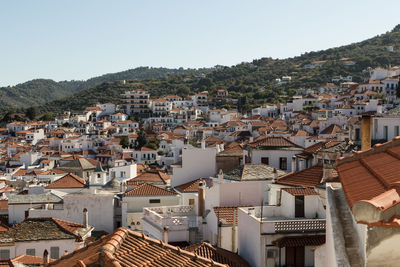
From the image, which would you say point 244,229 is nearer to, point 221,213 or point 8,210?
point 221,213

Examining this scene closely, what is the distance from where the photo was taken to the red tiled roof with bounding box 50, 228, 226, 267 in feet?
23.2

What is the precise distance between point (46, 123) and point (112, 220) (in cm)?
9640

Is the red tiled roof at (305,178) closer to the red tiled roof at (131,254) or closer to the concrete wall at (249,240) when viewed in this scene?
the concrete wall at (249,240)

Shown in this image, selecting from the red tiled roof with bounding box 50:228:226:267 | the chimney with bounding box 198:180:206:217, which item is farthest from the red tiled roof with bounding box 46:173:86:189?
the red tiled roof with bounding box 50:228:226:267

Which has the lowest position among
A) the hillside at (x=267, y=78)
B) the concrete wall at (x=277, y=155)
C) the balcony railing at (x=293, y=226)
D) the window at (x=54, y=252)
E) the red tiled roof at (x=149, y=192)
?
the window at (x=54, y=252)

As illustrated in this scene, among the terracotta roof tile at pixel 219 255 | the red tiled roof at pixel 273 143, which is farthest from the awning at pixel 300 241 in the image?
the red tiled roof at pixel 273 143

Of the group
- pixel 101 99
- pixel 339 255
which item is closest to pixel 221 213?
pixel 339 255

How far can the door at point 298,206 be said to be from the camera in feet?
51.7

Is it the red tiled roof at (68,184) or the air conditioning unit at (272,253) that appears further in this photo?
the red tiled roof at (68,184)

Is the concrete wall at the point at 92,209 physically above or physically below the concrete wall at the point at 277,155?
below

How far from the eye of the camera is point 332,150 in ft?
72.5

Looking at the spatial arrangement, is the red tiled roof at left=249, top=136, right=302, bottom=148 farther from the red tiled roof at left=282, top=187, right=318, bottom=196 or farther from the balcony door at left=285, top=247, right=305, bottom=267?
the balcony door at left=285, top=247, right=305, bottom=267

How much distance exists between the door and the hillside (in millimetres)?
102463

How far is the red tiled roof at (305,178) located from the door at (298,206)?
8.01 ft
